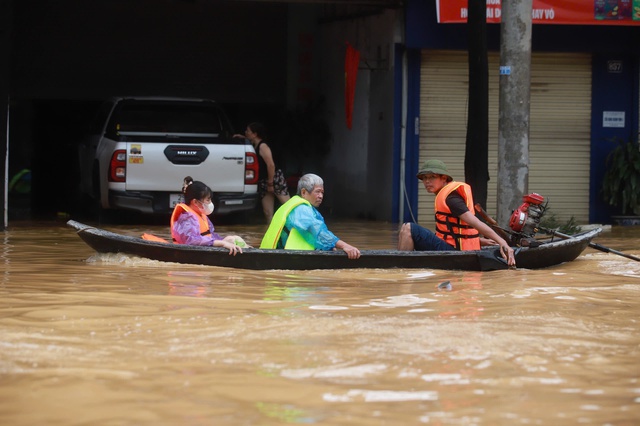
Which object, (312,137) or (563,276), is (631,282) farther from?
(312,137)

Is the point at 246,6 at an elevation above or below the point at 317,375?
above

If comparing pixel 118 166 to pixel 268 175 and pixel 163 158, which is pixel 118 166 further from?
pixel 268 175

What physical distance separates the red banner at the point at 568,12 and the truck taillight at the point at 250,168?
3.46m

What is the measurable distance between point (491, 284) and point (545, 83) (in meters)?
9.74

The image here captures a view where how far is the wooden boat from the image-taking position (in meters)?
10.4

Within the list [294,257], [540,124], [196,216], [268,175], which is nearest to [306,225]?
[294,257]

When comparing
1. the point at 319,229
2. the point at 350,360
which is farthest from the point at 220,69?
the point at 350,360

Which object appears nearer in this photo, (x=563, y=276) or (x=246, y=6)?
(x=563, y=276)

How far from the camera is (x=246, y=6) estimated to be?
2269 centimetres

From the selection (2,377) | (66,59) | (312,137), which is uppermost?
(66,59)

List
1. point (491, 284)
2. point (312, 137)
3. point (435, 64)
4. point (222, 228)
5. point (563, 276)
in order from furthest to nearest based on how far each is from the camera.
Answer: point (312, 137)
point (435, 64)
point (222, 228)
point (563, 276)
point (491, 284)

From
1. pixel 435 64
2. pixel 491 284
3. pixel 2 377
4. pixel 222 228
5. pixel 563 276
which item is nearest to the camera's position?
pixel 2 377

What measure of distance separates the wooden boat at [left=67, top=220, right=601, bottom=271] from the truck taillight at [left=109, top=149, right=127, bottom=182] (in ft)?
17.4

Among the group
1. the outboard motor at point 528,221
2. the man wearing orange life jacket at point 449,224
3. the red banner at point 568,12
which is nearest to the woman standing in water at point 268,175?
the red banner at point 568,12
